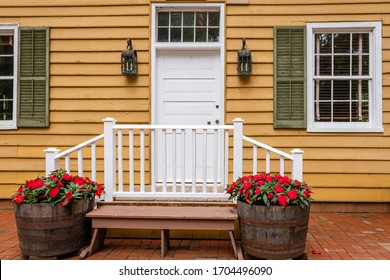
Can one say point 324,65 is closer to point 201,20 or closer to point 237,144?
point 201,20

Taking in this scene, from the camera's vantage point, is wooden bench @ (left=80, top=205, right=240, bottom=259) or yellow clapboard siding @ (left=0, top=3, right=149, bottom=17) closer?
wooden bench @ (left=80, top=205, right=240, bottom=259)

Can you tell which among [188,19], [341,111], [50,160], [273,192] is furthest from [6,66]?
[341,111]

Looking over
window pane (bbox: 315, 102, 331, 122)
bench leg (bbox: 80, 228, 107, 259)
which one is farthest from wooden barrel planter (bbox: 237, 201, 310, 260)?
window pane (bbox: 315, 102, 331, 122)

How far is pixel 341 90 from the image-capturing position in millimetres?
5227

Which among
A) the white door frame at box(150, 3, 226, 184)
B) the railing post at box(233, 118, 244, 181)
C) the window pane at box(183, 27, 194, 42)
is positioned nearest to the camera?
the railing post at box(233, 118, 244, 181)

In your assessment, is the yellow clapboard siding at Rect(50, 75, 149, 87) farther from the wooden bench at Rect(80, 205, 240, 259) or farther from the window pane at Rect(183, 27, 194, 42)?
the wooden bench at Rect(80, 205, 240, 259)

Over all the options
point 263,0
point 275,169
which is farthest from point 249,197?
point 263,0

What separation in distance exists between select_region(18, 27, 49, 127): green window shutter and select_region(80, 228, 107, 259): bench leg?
2.24 m

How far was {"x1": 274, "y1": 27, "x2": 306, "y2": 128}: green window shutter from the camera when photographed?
511cm

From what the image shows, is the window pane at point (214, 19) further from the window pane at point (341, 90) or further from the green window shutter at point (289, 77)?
the window pane at point (341, 90)

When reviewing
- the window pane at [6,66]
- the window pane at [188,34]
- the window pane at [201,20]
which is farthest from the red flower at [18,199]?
the window pane at [201,20]

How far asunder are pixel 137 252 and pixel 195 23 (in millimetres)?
3318

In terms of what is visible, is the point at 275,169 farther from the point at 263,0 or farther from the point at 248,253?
the point at 263,0

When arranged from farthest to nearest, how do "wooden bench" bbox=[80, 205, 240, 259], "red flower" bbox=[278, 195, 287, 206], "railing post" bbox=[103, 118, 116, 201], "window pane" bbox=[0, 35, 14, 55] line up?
1. "window pane" bbox=[0, 35, 14, 55]
2. "railing post" bbox=[103, 118, 116, 201]
3. "wooden bench" bbox=[80, 205, 240, 259]
4. "red flower" bbox=[278, 195, 287, 206]
